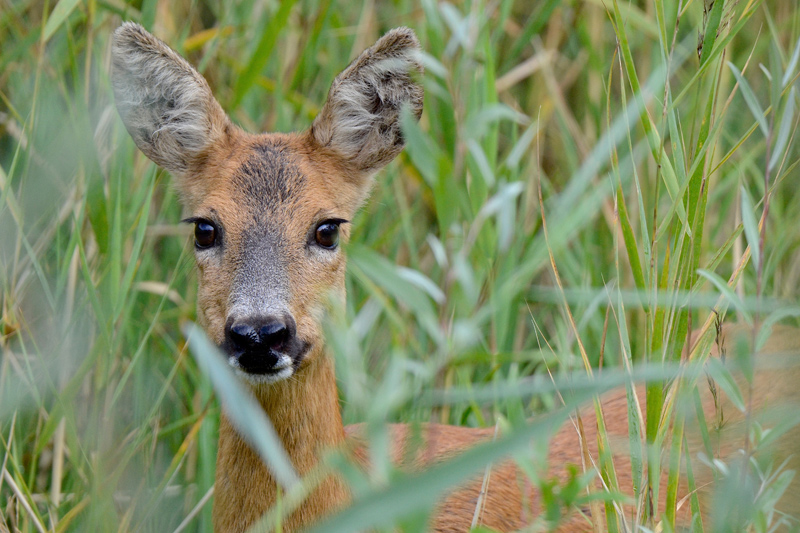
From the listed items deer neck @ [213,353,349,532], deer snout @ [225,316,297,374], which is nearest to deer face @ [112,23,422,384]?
deer snout @ [225,316,297,374]

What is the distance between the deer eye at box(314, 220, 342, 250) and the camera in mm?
3402

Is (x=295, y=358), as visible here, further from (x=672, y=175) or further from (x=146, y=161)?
(x=146, y=161)

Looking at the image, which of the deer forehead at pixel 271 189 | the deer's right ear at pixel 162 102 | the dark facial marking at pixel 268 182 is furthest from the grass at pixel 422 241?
the dark facial marking at pixel 268 182

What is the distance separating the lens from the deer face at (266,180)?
9.73ft

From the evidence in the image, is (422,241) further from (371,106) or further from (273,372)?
(273,372)

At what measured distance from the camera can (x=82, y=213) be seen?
3.90 m

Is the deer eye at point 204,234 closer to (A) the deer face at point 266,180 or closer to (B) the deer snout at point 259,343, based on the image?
(A) the deer face at point 266,180

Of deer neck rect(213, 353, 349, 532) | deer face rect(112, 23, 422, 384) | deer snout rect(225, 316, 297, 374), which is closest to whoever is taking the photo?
deer snout rect(225, 316, 297, 374)

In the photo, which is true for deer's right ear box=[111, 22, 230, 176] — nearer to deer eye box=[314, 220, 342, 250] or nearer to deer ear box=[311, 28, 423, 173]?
deer ear box=[311, 28, 423, 173]

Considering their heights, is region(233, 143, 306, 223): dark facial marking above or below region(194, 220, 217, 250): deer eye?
above

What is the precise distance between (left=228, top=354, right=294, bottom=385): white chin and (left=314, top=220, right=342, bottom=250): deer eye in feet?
2.06

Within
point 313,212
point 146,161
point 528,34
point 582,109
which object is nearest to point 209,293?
point 313,212

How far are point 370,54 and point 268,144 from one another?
1.84ft

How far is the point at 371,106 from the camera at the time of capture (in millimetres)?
3959
